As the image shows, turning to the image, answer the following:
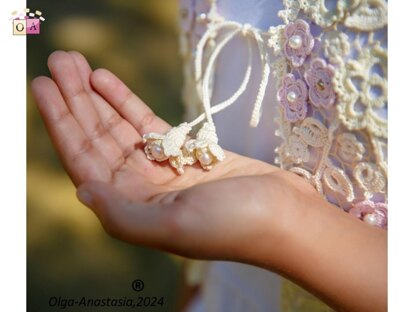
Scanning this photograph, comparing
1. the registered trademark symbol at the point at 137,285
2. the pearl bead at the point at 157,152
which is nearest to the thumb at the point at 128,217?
the pearl bead at the point at 157,152

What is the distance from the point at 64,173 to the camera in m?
0.90

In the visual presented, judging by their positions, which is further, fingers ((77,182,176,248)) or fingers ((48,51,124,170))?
fingers ((48,51,124,170))

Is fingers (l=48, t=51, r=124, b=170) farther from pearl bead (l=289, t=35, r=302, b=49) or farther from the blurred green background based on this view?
pearl bead (l=289, t=35, r=302, b=49)

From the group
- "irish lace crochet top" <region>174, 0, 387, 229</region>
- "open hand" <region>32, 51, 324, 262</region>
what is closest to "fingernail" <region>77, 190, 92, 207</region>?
"open hand" <region>32, 51, 324, 262</region>

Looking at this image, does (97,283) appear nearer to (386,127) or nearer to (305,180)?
(305,180)

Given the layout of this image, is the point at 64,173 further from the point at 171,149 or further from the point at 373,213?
the point at 373,213

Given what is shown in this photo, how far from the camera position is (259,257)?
0.51 metres

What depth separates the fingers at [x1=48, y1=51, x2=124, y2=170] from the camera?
2.09 feet

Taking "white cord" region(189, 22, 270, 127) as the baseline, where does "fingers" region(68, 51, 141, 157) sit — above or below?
below

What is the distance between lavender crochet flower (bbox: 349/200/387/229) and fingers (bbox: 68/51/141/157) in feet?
1.03

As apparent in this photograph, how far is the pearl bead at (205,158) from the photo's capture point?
0.61 meters

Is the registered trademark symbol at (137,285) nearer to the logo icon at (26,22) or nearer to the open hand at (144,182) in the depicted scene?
the open hand at (144,182)
